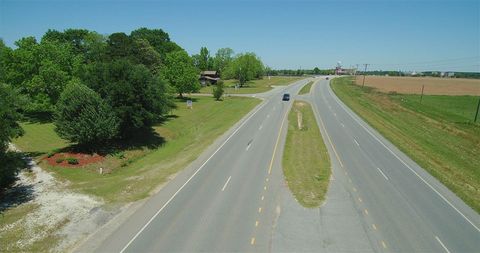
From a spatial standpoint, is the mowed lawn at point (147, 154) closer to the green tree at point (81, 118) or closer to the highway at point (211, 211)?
the highway at point (211, 211)

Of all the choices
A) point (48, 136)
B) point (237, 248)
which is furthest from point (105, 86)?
point (237, 248)

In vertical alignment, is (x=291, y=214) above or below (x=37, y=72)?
below

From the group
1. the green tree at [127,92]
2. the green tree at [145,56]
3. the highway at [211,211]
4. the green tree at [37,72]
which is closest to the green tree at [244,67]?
the green tree at [145,56]

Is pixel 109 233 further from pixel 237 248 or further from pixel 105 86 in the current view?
pixel 105 86

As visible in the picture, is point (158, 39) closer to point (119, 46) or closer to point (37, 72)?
point (119, 46)

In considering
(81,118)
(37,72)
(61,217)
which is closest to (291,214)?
(61,217)

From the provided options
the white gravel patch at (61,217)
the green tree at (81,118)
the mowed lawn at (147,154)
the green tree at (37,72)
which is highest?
the green tree at (37,72)
